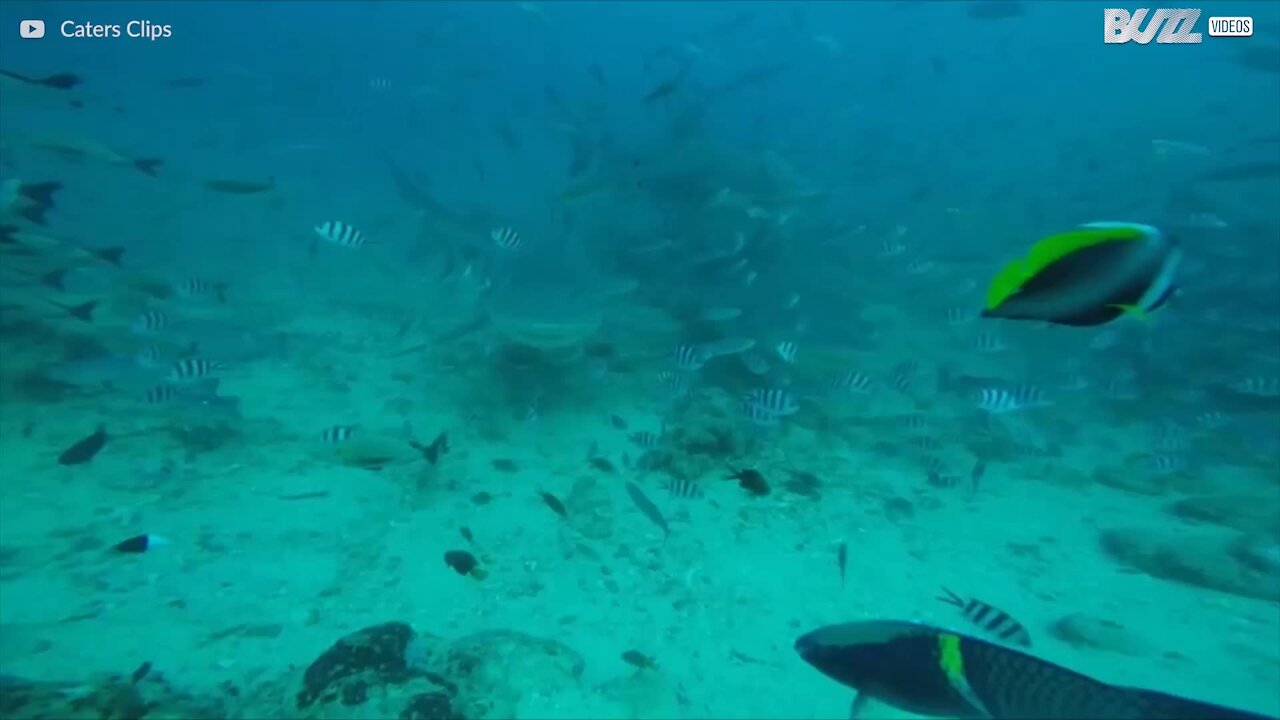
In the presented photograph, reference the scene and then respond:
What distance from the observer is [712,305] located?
43.8ft

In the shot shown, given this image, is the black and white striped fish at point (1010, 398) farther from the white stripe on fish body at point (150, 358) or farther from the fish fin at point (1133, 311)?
the white stripe on fish body at point (150, 358)

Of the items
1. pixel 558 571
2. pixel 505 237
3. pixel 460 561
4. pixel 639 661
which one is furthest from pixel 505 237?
pixel 639 661

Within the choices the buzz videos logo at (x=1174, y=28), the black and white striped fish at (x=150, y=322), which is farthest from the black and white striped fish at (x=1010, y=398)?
the black and white striped fish at (x=150, y=322)

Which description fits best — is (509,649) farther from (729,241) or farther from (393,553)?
(729,241)

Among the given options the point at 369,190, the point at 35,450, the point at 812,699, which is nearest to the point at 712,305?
the point at 812,699

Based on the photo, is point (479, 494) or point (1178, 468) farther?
point (1178, 468)

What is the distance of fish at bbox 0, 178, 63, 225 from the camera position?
864cm

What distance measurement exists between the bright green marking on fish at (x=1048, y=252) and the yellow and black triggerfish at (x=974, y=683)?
4.00ft

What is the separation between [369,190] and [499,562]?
4294 centimetres

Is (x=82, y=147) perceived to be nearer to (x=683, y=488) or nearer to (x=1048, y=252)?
(x=683, y=488)

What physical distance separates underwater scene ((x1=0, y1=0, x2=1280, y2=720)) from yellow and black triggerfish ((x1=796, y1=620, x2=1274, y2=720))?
0.04ft

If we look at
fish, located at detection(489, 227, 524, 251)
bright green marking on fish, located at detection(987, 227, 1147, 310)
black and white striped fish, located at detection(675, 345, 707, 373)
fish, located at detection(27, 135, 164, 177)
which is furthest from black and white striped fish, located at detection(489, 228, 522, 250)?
bright green marking on fish, located at detection(987, 227, 1147, 310)

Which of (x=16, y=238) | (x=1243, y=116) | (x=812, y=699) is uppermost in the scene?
(x=1243, y=116)

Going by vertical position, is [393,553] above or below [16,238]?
below
